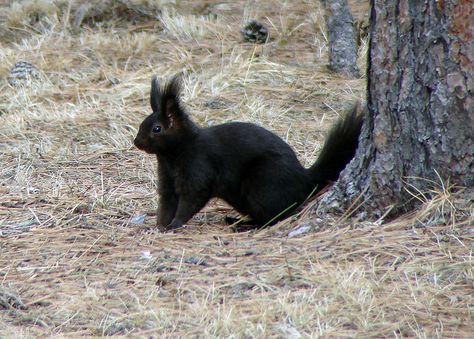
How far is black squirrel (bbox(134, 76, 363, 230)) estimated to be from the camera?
4570mm

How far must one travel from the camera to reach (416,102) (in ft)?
12.8

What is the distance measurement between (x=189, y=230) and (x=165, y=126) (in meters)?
0.55

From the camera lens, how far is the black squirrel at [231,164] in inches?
180

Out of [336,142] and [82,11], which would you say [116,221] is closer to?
[336,142]

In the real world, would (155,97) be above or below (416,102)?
below

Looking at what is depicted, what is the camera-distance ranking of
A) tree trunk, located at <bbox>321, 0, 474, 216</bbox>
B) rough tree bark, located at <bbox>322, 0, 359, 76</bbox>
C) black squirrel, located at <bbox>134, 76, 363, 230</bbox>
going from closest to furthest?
1. tree trunk, located at <bbox>321, 0, 474, 216</bbox>
2. black squirrel, located at <bbox>134, 76, 363, 230</bbox>
3. rough tree bark, located at <bbox>322, 0, 359, 76</bbox>

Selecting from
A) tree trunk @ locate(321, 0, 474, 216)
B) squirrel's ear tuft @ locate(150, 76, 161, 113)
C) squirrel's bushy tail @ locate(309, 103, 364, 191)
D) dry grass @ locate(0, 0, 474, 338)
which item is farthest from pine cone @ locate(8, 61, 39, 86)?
tree trunk @ locate(321, 0, 474, 216)

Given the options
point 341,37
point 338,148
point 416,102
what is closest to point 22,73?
point 341,37

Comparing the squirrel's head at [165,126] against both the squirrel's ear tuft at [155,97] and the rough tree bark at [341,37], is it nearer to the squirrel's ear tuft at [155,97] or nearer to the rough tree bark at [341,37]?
the squirrel's ear tuft at [155,97]

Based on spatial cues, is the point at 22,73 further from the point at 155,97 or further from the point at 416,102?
the point at 416,102

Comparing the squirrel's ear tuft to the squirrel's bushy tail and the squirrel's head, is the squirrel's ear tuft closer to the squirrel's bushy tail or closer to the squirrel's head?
the squirrel's head

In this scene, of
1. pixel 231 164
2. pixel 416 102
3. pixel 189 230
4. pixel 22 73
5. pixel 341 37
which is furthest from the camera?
pixel 22 73

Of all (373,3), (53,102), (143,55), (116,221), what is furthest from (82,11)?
(373,3)

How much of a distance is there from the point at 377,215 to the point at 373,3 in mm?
928
